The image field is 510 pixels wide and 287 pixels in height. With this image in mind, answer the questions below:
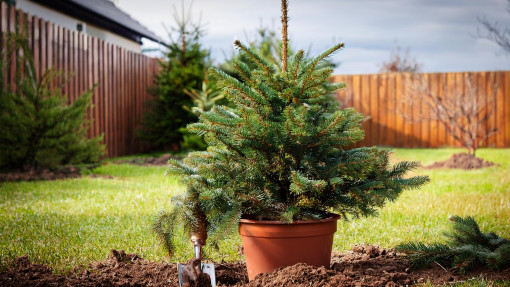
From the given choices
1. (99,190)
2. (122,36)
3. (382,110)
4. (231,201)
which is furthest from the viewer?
(122,36)

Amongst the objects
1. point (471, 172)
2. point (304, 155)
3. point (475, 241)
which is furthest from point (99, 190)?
point (471, 172)

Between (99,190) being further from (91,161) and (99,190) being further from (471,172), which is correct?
(471,172)

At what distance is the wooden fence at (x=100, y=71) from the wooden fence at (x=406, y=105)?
6.02 meters

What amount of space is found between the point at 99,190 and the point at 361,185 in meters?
4.54

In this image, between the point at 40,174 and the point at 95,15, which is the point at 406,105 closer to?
the point at 95,15

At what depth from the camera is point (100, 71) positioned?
10.9 meters

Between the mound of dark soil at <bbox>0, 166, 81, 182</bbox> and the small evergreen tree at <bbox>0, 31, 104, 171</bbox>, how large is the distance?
112 mm

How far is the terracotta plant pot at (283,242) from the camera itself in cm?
258

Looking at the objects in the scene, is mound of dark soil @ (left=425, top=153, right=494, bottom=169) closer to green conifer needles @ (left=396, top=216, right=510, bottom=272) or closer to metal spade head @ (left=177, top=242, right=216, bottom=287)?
green conifer needles @ (left=396, top=216, right=510, bottom=272)

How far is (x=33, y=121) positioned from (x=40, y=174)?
0.93m

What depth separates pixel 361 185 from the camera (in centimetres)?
276

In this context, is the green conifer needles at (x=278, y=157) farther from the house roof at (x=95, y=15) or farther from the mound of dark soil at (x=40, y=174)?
the house roof at (x=95, y=15)

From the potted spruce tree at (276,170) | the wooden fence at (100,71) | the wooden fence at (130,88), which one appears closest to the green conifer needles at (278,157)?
the potted spruce tree at (276,170)

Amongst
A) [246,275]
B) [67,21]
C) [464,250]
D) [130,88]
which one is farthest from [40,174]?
[67,21]
